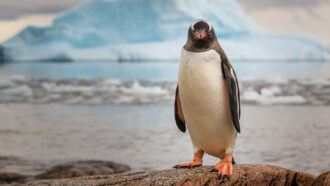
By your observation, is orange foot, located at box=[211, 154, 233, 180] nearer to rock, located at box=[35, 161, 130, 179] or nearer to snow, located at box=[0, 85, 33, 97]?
rock, located at box=[35, 161, 130, 179]

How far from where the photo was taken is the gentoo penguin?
1980mm

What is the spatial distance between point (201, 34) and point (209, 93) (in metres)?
0.31

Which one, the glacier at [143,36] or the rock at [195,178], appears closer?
the rock at [195,178]

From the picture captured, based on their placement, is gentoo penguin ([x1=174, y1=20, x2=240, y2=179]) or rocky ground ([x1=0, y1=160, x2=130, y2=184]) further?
rocky ground ([x1=0, y1=160, x2=130, y2=184])

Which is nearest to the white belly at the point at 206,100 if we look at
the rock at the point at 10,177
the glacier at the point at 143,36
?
the rock at the point at 10,177

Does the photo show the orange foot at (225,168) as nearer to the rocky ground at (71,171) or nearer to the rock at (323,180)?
the rock at (323,180)

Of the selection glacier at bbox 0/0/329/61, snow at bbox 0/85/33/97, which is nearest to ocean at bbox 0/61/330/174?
snow at bbox 0/85/33/97

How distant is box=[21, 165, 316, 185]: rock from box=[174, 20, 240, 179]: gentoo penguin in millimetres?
71

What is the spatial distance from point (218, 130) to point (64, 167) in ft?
7.89

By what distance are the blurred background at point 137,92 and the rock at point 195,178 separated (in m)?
2.66

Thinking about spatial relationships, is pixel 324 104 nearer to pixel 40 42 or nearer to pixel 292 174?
pixel 292 174

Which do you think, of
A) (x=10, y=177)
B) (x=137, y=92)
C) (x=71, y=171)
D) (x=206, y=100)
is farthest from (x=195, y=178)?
(x=137, y=92)

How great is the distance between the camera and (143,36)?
18.0 meters

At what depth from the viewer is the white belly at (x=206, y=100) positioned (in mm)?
1990
